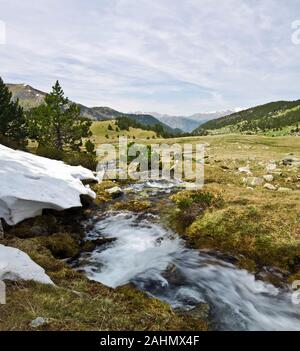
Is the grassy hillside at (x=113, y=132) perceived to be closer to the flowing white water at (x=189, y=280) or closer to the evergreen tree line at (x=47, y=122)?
the evergreen tree line at (x=47, y=122)

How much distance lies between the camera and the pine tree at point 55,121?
37125mm

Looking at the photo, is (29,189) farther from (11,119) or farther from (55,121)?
(11,119)

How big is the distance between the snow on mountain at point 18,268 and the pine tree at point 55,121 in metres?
29.5

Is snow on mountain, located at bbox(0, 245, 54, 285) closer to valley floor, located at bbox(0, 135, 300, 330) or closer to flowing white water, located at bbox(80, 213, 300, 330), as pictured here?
valley floor, located at bbox(0, 135, 300, 330)

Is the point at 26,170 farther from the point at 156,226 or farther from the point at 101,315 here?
the point at 101,315

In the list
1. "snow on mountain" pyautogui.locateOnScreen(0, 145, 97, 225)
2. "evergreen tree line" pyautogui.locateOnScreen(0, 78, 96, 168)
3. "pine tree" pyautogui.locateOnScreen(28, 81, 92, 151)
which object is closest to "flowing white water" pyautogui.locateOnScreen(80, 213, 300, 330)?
"snow on mountain" pyautogui.locateOnScreen(0, 145, 97, 225)

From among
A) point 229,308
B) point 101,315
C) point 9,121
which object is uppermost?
point 9,121

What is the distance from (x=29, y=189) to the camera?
15.9 meters

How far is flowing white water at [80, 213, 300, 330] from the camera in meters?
9.84

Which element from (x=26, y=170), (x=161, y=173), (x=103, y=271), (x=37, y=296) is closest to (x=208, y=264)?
(x=103, y=271)

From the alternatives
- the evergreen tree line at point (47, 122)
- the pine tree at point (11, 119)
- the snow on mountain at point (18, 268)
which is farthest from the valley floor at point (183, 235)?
the pine tree at point (11, 119)

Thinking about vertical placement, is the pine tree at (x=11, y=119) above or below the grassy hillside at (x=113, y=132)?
below
